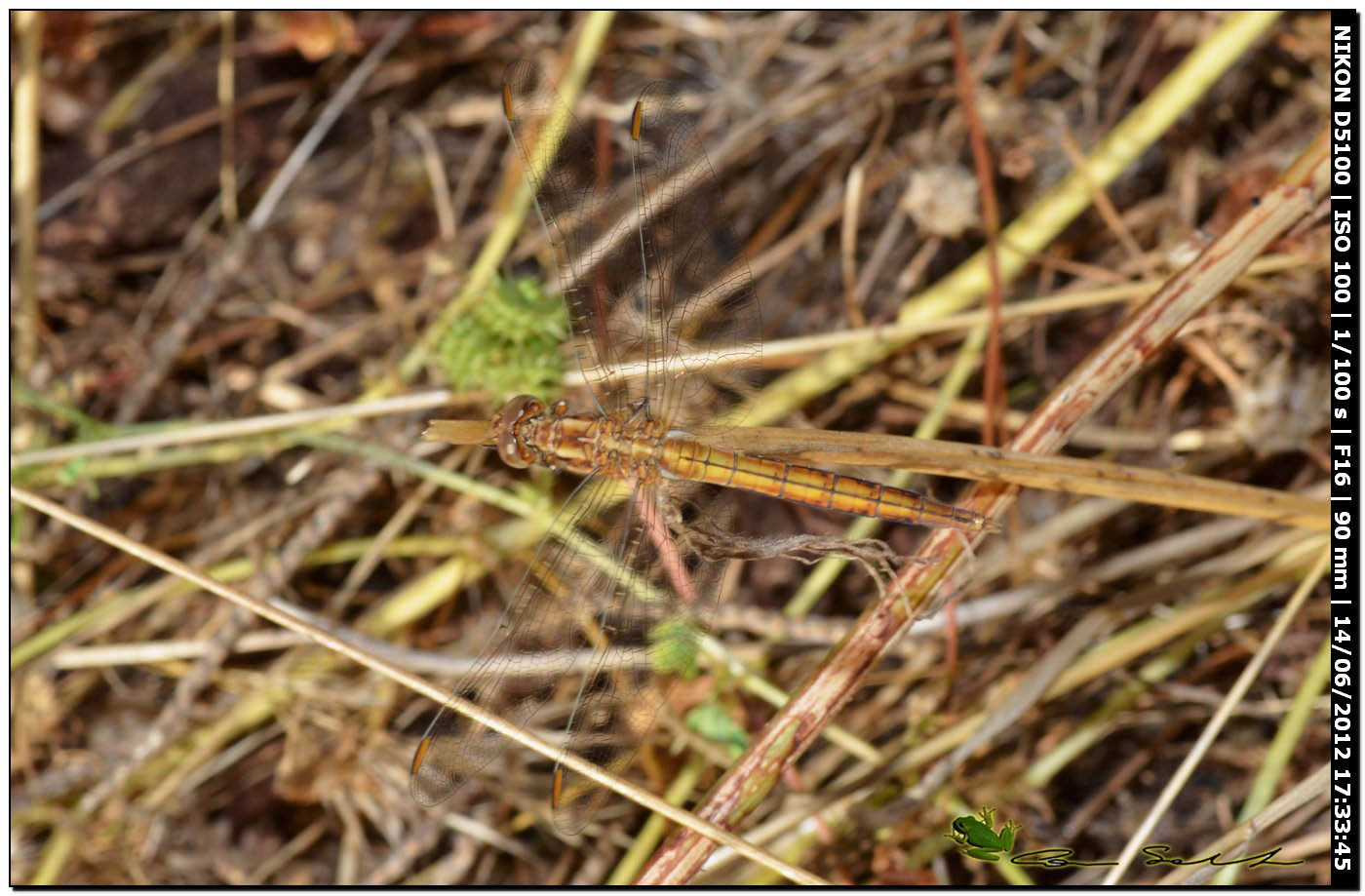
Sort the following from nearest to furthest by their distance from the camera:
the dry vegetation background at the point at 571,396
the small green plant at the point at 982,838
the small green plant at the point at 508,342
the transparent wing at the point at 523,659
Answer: the transparent wing at the point at 523,659
the small green plant at the point at 982,838
the small green plant at the point at 508,342
the dry vegetation background at the point at 571,396

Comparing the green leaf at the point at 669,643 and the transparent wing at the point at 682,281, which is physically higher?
the transparent wing at the point at 682,281

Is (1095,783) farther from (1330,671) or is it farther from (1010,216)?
(1010,216)

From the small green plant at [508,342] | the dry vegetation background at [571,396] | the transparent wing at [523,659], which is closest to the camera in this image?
the transparent wing at [523,659]

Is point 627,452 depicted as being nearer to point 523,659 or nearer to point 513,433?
point 513,433

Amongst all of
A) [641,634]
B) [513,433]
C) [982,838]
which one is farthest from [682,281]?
[982,838]

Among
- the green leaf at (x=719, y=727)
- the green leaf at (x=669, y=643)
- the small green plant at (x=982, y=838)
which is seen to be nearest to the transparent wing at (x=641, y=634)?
the green leaf at (x=669, y=643)

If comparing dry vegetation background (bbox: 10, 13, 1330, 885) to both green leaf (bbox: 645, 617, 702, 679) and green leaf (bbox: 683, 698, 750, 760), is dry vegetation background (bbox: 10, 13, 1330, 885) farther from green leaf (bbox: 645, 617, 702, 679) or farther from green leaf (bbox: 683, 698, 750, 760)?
green leaf (bbox: 645, 617, 702, 679)

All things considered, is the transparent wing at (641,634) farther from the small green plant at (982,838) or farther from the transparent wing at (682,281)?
the small green plant at (982,838)
